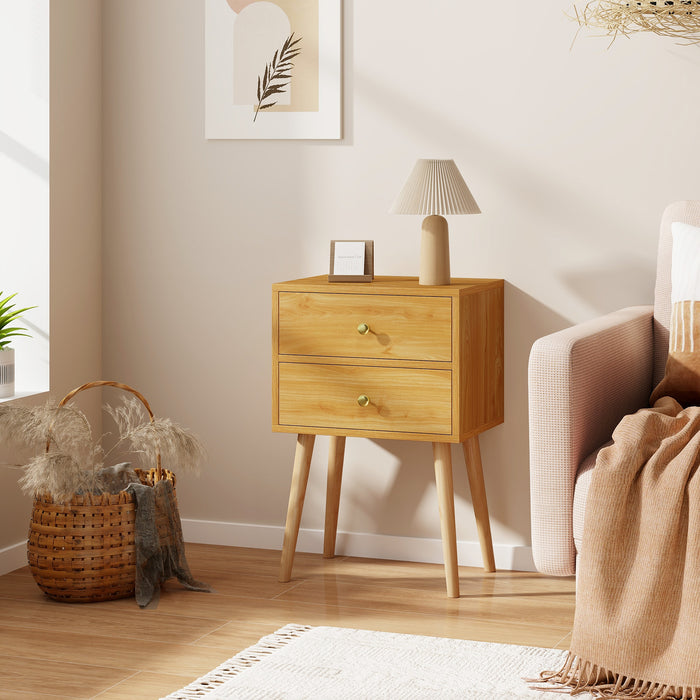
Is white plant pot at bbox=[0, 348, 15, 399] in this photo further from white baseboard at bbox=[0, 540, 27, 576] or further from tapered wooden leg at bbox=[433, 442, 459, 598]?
tapered wooden leg at bbox=[433, 442, 459, 598]

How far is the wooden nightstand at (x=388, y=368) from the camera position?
2.79m

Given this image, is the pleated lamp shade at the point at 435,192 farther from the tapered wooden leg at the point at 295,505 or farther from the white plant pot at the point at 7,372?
the white plant pot at the point at 7,372

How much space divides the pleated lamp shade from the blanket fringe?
110 cm

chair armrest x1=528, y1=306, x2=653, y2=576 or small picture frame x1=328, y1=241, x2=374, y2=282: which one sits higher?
small picture frame x1=328, y1=241, x2=374, y2=282

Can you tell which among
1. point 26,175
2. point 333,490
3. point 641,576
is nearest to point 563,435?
point 641,576

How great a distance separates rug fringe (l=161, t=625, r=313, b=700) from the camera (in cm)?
222

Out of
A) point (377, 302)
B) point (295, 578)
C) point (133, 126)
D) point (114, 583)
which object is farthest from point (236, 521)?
point (133, 126)

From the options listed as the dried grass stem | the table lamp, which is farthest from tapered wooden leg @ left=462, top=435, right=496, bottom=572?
the dried grass stem

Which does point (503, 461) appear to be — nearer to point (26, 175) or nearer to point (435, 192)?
point (435, 192)

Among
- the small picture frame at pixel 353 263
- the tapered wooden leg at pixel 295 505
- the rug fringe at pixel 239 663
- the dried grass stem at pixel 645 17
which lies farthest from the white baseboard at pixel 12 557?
the dried grass stem at pixel 645 17

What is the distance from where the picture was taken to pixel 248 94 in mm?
3262

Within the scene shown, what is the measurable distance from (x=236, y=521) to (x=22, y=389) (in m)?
0.71

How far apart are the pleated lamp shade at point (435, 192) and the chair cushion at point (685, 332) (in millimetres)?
510

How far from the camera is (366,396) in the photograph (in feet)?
9.41
